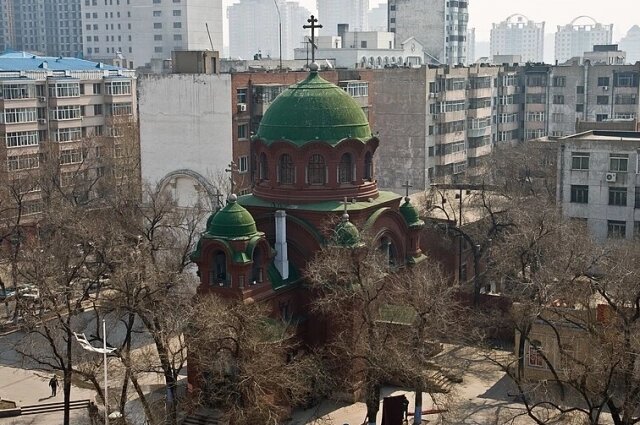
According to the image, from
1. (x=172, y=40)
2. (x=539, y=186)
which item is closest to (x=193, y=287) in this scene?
(x=539, y=186)

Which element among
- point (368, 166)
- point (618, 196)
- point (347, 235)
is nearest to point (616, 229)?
point (618, 196)

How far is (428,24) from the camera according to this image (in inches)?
4611

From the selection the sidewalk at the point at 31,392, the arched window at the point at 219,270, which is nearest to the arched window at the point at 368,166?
the arched window at the point at 219,270

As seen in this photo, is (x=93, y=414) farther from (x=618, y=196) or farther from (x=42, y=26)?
(x=42, y=26)

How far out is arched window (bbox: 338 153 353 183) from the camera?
125 feet

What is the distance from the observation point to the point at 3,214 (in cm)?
5759

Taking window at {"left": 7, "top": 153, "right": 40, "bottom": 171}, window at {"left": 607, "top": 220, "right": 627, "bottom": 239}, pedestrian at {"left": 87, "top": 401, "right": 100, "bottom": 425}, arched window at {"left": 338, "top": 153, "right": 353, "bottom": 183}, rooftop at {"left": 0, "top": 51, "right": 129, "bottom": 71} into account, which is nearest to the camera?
pedestrian at {"left": 87, "top": 401, "right": 100, "bottom": 425}

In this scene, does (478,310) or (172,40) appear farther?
(172,40)

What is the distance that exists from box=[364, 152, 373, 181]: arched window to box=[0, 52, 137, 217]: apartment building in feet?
97.7

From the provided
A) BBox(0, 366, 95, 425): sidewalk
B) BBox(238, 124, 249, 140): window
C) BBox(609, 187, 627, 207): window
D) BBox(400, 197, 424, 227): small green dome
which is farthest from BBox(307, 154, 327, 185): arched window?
BBox(609, 187, 627, 207): window

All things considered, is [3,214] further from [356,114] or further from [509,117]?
[509,117]

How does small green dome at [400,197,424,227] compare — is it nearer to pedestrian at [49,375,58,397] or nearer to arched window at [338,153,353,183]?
arched window at [338,153,353,183]

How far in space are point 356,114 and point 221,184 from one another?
17.7 m

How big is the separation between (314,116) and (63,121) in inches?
1680
